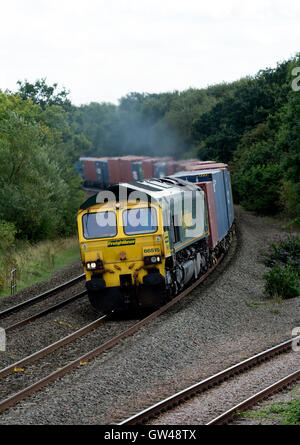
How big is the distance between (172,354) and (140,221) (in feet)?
13.1

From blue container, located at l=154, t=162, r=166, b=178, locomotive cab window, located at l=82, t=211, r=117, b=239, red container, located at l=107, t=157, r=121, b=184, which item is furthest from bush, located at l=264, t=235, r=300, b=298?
red container, located at l=107, t=157, r=121, b=184

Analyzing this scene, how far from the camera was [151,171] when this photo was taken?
45.9 metres

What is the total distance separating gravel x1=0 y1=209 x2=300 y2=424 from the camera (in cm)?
1012

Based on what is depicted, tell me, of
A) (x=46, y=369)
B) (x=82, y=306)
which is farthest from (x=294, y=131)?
(x=46, y=369)

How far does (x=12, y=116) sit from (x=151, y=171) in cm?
1436

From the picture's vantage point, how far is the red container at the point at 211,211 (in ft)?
73.5

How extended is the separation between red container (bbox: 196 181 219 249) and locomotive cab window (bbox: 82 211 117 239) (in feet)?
22.6

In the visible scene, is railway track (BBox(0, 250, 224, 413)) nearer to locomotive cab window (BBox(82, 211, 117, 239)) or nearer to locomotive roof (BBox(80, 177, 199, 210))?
locomotive cab window (BBox(82, 211, 117, 239))

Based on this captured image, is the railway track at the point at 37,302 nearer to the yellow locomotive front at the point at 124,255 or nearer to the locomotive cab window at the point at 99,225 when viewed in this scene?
the yellow locomotive front at the point at 124,255

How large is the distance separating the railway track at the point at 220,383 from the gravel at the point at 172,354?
→ 0.33m

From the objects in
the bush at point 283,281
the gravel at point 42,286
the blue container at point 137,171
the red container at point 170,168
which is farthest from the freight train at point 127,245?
the blue container at point 137,171

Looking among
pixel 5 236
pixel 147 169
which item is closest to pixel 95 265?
pixel 5 236

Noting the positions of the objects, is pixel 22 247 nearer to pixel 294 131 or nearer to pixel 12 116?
pixel 12 116
